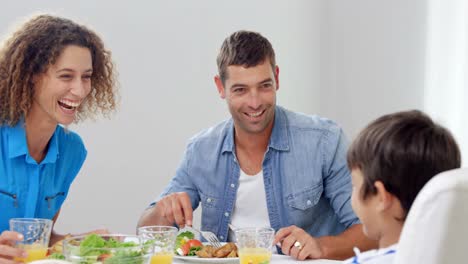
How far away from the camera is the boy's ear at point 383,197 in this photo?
1.30 m

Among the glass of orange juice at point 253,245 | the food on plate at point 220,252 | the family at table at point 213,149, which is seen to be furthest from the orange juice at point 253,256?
the family at table at point 213,149

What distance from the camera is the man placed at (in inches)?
93.7

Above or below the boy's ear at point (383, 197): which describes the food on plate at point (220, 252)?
below

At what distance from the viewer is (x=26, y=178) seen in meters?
2.22

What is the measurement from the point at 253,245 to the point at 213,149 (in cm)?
89

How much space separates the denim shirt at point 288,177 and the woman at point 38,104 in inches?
18.2

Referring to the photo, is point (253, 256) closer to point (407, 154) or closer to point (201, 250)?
point (201, 250)

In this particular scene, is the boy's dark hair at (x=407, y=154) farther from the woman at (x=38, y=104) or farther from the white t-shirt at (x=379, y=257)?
the woman at (x=38, y=104)

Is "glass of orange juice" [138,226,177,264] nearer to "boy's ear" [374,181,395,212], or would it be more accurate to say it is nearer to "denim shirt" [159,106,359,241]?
"boy's ear" [374,181,395,212]

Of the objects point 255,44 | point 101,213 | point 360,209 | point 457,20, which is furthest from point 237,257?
point 457,20

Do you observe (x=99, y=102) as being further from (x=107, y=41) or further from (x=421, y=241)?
(x=421, y=241)

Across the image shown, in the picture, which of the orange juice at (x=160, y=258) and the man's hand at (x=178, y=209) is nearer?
the orange juice at (x=160, y=258)

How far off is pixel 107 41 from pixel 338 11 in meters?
1.49

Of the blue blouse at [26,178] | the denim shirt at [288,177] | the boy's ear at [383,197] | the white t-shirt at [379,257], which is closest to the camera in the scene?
the white t-shirt at [379,257]
